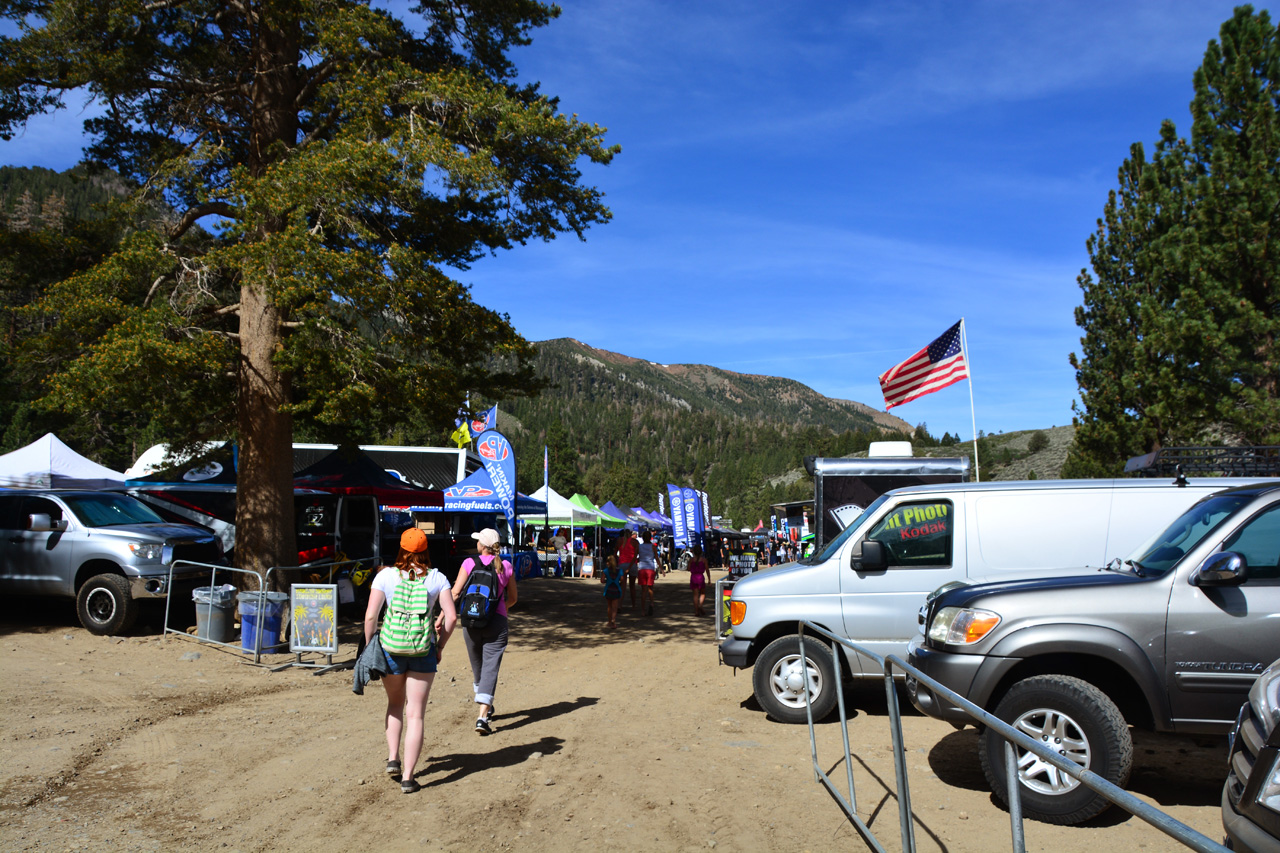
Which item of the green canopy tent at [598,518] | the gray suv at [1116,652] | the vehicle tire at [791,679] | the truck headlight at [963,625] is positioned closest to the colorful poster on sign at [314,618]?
the vehicle tire at [791,679]

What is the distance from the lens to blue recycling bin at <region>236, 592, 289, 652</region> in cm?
1062

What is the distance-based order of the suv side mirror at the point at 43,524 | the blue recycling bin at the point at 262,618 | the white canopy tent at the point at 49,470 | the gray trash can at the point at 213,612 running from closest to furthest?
the blue recycling bin at the point at 262,618 → the gray trash can at the point at 213,612 → the suv side mirror at the point at 43,524 → the white canopy tent at the point at 49,470

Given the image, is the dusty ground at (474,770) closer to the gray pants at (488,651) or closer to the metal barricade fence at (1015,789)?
the gray pants at (488,651)

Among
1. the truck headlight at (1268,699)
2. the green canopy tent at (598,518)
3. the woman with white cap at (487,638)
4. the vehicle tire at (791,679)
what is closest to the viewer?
the truck headlight at (1268,699)

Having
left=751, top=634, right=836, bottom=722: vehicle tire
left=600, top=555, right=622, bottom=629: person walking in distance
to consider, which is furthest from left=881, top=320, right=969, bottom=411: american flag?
left=751, top=634, right=836, bottom=722: vehicle tire

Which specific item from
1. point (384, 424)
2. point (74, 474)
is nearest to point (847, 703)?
point (384, 424)

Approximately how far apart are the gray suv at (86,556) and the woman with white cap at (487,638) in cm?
654

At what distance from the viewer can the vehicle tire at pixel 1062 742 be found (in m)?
4.71

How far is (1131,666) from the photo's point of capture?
16.1ft

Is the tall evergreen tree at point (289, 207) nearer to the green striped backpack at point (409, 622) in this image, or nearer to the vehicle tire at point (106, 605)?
the vehicle tire at point (106, 605)

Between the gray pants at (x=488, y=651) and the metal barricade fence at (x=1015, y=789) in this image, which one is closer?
the metal barricade fence at (x=1015, y=789)

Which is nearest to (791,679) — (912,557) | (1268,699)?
(912,557)

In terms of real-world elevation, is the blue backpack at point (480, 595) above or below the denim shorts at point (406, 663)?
above

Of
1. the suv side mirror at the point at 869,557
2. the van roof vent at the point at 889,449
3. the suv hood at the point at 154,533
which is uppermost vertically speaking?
the van roof vent at the point at 889,449
